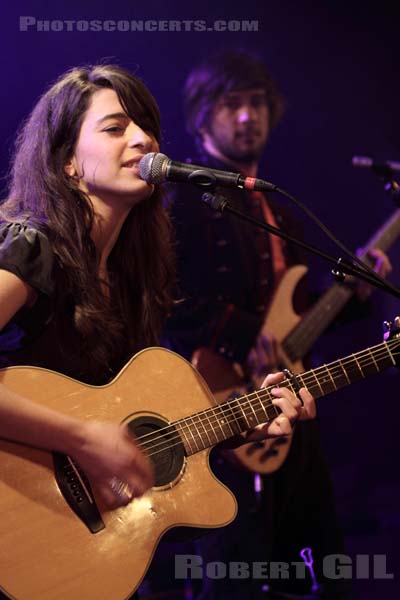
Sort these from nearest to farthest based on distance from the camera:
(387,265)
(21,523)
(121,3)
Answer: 1. (21,523)
2. (387,265)
3. (121,3)

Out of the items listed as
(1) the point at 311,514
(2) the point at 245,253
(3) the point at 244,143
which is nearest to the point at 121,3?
(3) the point at 244,143

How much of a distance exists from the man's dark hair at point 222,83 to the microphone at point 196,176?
6.63ft

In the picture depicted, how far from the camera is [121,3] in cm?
400

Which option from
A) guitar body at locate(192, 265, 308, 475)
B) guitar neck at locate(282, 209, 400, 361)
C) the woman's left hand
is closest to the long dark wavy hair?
the woman's left hand

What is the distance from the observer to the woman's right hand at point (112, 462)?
1.93 metres

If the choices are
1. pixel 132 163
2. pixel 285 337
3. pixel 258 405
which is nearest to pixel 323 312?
pixel 285 337

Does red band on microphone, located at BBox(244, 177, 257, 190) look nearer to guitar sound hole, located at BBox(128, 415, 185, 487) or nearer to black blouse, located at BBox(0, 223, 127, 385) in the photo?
black blouse, located at BBox(0, 223, 127, 385)

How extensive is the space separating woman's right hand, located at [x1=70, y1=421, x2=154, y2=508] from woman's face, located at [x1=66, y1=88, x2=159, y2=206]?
29.0 inches

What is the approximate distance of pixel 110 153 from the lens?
2.25 meters

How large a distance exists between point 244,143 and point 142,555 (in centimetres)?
253

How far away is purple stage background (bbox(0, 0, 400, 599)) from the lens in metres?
4.19

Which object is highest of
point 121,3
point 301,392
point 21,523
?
point 121,3

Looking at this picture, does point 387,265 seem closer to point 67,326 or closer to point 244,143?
point 244,143

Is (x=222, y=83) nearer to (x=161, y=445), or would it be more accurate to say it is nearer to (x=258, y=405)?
(x=258, y=405)
